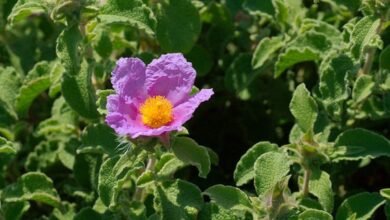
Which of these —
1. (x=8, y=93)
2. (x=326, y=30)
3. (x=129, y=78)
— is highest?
(x=129, y=78)

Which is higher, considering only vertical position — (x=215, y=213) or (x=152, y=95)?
(x=152, y=95)

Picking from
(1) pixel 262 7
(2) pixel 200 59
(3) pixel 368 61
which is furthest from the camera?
(2) pixel 200 59

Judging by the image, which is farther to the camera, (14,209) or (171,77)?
(14,209)

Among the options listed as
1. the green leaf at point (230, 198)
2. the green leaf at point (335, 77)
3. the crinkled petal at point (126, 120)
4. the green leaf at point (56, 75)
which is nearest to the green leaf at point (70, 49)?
the green leaf at point (56, 75)

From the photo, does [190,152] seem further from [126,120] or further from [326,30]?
[326,30]

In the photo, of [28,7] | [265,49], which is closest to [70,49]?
[28,7]

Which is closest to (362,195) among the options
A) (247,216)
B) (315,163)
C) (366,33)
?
(315,163)

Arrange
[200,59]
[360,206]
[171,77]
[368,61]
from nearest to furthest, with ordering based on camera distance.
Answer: [171,77]
[360,206]
[368,61]
[200,59]
